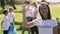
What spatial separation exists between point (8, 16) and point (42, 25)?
4.27m

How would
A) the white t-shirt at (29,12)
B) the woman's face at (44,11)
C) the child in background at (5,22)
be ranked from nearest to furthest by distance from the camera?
the woman's face at (44,11), the child in background at (5,22), the white t-shirt at (29,12)

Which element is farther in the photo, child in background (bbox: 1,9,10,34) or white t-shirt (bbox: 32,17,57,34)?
child in background (bbox: 1,9,10,34)

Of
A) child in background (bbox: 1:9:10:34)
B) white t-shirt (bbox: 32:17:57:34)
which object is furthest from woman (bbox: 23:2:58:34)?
child in background (bbox: 1:9:10:34)

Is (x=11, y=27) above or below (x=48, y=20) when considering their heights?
below

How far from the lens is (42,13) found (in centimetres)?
409

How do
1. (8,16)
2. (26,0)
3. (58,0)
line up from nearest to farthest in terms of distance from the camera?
(8,16)
(26,0)
(58,0)

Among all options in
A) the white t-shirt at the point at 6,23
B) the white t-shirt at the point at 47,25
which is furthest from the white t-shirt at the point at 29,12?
the white t-shirt at the point at 47,25

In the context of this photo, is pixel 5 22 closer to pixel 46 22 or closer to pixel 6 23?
pixel 6 23

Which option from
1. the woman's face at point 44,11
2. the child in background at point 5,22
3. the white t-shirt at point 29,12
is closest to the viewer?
the woman's face at point 44,11

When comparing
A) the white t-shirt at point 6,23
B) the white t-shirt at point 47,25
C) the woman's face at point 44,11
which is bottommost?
the white t-shirt at point 6,23

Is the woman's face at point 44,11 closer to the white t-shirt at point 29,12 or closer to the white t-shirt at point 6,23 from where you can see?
the white t-shirt at point 6,23

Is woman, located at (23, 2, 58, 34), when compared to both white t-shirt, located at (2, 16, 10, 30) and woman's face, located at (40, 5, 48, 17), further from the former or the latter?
white t-shirt, located at (2, 16, 10, 30)

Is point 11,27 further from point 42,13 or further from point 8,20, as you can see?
point 42,13

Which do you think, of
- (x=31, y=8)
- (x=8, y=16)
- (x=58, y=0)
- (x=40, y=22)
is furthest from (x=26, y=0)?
(x=58, y=0)
